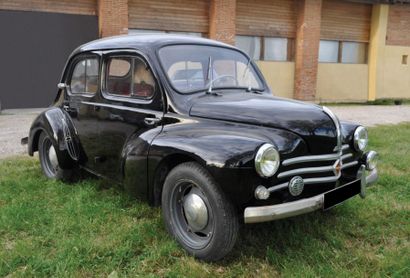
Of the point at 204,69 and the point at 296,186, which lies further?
the point at 204,69

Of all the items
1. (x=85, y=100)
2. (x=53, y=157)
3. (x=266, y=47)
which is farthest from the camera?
(x=266, y=47)

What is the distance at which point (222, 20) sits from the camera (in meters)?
15.2

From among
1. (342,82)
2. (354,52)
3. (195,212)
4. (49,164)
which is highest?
(354,52)

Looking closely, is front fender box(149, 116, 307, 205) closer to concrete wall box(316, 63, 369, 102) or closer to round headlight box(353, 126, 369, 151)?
round headlight box(353, 126, 369, 151)

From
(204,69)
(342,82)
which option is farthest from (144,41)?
(342,82)

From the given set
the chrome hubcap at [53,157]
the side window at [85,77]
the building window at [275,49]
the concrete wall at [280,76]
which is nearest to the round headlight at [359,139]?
the side window at [85,77]

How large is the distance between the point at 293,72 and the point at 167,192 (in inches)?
591

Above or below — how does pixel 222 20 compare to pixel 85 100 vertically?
above

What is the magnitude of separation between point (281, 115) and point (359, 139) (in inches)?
33.8

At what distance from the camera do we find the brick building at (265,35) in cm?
1295

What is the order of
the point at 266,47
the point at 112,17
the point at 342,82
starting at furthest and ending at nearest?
the point at 342,82
the point at 266,47
the point at 112,17

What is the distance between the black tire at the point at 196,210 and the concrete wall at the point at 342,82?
51.3 ft

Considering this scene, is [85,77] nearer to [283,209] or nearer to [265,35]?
[283,209]

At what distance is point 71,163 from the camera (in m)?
4.88
